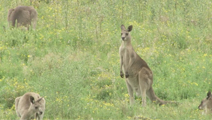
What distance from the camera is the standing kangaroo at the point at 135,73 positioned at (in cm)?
1090

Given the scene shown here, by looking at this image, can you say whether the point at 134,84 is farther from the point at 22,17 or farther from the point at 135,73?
the point at 22,17

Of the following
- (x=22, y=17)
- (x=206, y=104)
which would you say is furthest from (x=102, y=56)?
(x=206, y=104)

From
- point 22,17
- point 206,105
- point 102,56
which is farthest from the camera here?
point 22,17

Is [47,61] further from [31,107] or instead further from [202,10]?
[202,10]

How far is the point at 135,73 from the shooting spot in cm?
1123

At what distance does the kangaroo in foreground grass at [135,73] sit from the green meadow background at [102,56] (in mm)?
218

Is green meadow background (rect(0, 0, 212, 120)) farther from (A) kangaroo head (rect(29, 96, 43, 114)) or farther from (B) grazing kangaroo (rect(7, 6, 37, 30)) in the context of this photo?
(A) kangaroo head (rect(29, 96, 43, 114))

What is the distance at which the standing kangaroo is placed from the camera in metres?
10.9

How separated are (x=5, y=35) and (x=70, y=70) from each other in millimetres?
4652

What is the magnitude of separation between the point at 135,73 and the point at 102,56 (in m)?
2.32

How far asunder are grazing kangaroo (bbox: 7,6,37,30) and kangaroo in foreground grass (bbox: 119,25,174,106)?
4176mm

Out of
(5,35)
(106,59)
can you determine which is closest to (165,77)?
(106,59)

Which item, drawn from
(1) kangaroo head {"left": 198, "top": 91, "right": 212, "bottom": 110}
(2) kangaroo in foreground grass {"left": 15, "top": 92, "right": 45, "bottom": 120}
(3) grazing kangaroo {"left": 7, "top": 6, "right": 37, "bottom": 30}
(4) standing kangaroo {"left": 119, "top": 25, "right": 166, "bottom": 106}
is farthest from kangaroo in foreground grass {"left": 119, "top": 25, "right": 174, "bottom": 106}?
(3) grazing kangaroo {"left": 7, "top": 6, "right": 37, "bottom": 30}

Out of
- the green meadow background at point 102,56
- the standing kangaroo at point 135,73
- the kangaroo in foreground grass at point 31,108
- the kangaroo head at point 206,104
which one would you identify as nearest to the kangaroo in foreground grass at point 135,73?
the standing kangaroo at point 135,73
